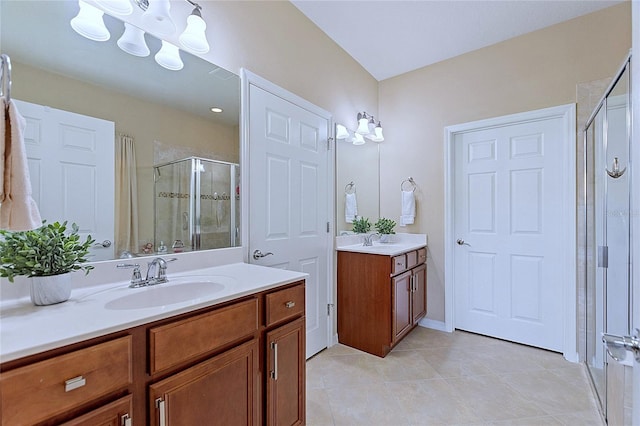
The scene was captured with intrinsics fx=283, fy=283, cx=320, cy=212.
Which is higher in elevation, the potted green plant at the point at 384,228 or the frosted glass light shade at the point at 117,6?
the frosted glass light shade at the point at 117,6

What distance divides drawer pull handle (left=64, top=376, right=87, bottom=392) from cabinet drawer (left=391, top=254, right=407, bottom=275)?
76.8 inches

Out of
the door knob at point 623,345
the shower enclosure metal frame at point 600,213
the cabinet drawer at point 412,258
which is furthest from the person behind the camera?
the cabinet drawer at point 412,258

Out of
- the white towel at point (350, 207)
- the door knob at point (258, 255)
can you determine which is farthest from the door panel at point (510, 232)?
the door knob at point (258, 255)

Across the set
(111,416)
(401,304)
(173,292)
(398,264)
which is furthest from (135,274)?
(401,304)

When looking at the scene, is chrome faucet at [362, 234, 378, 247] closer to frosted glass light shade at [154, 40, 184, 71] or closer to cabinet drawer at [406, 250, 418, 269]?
cabinet drawer at [406, 250, 418, 269]

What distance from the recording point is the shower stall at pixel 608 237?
1.23 m

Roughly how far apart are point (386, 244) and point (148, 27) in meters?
2.55

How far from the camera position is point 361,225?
9.52ft

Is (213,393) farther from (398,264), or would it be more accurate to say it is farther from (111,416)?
(398,264)

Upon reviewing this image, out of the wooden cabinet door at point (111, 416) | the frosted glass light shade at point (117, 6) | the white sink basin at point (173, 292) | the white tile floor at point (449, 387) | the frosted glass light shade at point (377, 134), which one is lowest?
the white tile floor at point (449, 387)

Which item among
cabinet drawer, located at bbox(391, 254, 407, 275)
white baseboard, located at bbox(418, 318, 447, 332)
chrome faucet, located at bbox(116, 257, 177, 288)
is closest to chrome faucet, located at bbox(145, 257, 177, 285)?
chrome faucet, located at bbox(116, 257, 177, 288)

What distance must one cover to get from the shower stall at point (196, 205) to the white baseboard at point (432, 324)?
2.23 metres

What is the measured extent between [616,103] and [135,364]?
2.35 meters

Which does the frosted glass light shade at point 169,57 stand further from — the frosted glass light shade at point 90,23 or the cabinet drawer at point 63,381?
the cabinet drawer at point 63,381
